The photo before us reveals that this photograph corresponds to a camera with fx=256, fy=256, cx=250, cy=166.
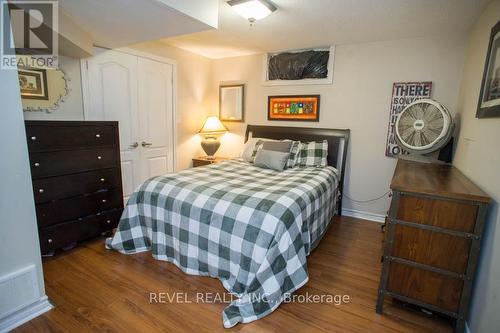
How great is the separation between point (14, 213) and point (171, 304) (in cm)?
111

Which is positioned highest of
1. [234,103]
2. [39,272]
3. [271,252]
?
[234,103]

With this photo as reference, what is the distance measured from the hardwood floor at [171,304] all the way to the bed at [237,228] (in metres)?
0.10

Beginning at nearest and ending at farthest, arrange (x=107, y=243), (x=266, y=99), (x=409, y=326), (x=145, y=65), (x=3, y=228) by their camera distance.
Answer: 1. (x=3, y=228)
2. (x=409, y=326)
3. (x=107, y=243)
4. (x=145, y=65)
5. (x=266, y=99)

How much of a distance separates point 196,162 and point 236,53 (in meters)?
1.80

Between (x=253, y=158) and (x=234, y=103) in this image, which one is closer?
(x=253, y=158)

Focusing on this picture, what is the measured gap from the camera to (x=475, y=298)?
1492mm

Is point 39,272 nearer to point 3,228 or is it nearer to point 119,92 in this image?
point 3,228

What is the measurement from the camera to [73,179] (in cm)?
229

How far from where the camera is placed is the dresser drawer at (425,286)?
1.52 metres

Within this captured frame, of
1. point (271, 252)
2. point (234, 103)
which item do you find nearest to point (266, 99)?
point (234, 103)

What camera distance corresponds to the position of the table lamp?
13.4 ft

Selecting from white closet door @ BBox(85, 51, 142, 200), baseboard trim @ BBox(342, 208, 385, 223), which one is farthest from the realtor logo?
baseboard trim @ BBox(342, 208, 385, 223)

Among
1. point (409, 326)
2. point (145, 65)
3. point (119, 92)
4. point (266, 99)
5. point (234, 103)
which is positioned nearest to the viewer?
point (409, 326)

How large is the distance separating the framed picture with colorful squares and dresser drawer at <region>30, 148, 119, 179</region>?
7.38 feet
